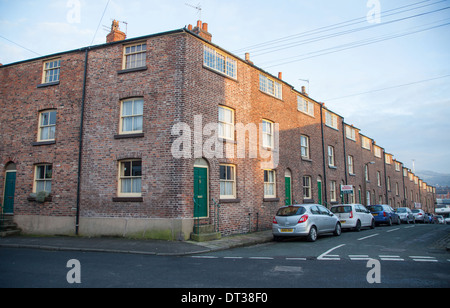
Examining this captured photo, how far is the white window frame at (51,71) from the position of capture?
55.6 feet

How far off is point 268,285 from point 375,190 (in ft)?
122

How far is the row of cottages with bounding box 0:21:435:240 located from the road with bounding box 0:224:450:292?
3466mm

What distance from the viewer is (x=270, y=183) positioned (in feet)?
64.0

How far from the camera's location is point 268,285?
6.46 metres

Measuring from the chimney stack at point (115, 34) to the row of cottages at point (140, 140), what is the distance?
6cm

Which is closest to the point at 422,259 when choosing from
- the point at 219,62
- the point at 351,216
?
the point at 351,216

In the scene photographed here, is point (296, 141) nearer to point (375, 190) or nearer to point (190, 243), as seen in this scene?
point (190, 243)

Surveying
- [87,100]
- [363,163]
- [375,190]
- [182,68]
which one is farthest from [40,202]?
[375,190]

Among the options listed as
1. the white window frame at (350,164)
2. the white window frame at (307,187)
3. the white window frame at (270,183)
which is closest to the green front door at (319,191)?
the white window frame at (307,187)

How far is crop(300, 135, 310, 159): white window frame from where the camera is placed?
78.6ft

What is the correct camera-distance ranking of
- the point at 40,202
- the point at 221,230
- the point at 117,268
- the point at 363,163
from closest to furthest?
1. the point at 117,268
2. the point at 221,230
3. the point at 40,202
4. the point at 363,163

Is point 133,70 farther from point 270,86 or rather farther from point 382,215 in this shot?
point 382,215

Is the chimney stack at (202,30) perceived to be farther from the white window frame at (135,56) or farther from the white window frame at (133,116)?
the white window frame at (133,116)

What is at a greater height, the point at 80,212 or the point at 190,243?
the point at 80,212
